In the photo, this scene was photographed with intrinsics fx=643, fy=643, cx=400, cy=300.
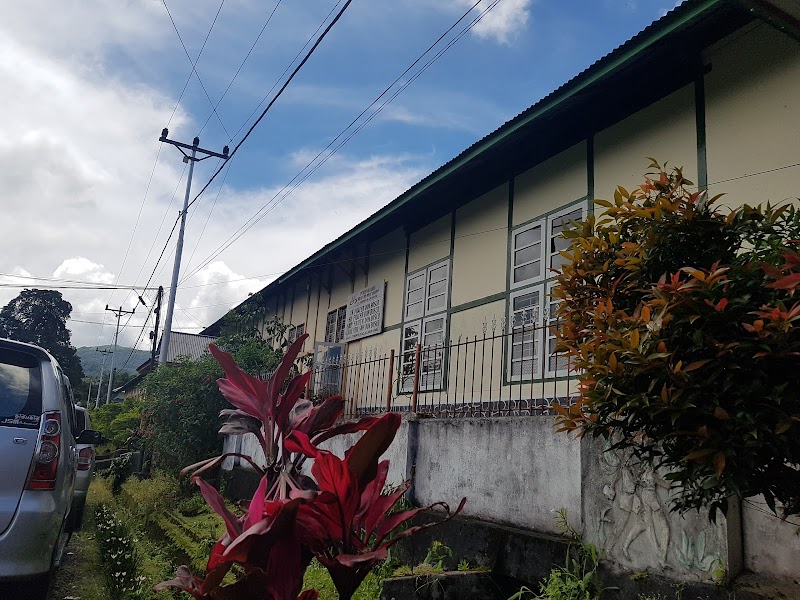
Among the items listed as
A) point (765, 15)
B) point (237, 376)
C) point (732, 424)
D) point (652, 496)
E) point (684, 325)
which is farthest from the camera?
point (765, 15)

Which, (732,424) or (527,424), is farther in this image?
(527,424)

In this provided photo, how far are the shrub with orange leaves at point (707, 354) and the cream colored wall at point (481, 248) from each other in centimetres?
519

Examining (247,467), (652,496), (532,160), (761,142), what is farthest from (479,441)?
(247,467)

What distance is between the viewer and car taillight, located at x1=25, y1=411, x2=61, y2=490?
141 inches

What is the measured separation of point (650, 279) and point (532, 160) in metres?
5.37

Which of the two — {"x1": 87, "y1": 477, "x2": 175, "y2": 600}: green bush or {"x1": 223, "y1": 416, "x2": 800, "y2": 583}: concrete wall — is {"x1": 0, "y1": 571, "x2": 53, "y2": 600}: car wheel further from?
{"x1": 223, "y1": 416, "x2": 800, "y2": 583}: concrete wall

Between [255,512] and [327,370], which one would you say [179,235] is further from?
[255,512]

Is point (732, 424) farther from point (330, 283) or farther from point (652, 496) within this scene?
point (330, 283)

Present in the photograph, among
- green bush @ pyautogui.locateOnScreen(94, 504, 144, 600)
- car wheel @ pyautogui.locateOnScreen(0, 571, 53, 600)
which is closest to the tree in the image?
green bush @ pyautogui.locateOnScreen(94, 504, 144, 600)

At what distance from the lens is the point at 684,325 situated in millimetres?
2463

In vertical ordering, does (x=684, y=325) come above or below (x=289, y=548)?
above

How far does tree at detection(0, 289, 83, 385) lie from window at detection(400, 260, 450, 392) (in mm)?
42804

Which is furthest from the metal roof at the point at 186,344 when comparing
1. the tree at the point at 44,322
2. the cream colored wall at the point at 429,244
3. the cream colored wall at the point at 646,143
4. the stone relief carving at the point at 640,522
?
the stone relief carving at the point at 640,522

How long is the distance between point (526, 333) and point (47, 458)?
17.2 feet
